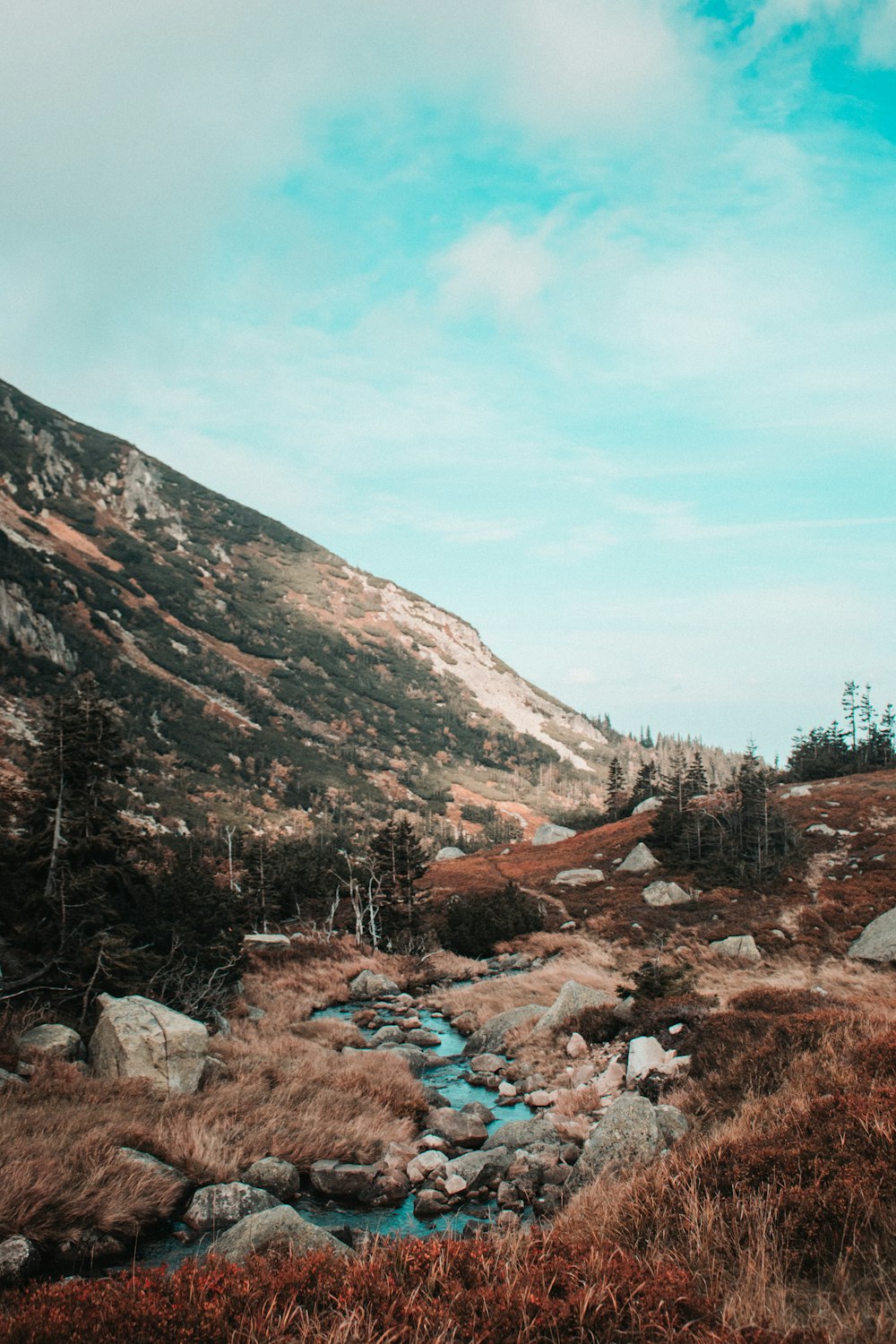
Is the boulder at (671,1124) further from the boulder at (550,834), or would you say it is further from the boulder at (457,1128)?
the boulder at (550,834)

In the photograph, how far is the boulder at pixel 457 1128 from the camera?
12500mm

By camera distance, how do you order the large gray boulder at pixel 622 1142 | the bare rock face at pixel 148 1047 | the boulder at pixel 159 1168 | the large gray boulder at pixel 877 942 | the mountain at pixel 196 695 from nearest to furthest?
the large gray boulder at pixel 622 1142 < the boulder at pixel 159 1168 < the bare rock face at pixel 148 1047 < the large gray boulder at pixel 877 942 < the mountain at pixel 196 695

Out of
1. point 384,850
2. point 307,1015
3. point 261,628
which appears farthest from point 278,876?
point 261,628

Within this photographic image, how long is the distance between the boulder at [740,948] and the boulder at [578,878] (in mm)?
22202

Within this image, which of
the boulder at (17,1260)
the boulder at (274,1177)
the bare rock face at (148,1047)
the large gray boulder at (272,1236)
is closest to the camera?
the boulder at (17,1260)

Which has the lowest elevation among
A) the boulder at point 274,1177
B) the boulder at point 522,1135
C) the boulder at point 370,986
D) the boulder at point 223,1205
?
the boulder at point 370,986

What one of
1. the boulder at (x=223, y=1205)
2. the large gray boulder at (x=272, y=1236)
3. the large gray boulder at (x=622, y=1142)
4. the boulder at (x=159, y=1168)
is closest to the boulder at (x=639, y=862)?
the large gray boulder at (x=622, y=1142)

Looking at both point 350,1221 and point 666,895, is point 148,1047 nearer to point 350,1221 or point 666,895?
point 350,1221

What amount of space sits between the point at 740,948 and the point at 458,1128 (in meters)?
20.4

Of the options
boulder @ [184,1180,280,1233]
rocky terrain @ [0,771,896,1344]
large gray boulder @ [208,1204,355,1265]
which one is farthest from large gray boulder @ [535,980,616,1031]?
large gray boulder @ [208,1204,355,1265]

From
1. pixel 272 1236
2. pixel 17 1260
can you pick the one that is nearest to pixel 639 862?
pixel 272 1236

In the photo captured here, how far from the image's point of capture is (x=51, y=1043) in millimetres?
12156

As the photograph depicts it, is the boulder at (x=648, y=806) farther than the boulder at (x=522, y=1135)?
Yes

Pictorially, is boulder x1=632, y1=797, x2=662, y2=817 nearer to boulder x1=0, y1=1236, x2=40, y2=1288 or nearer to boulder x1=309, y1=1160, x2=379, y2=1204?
boulder x1=309, y1=1160, x2=379, y2=1204
